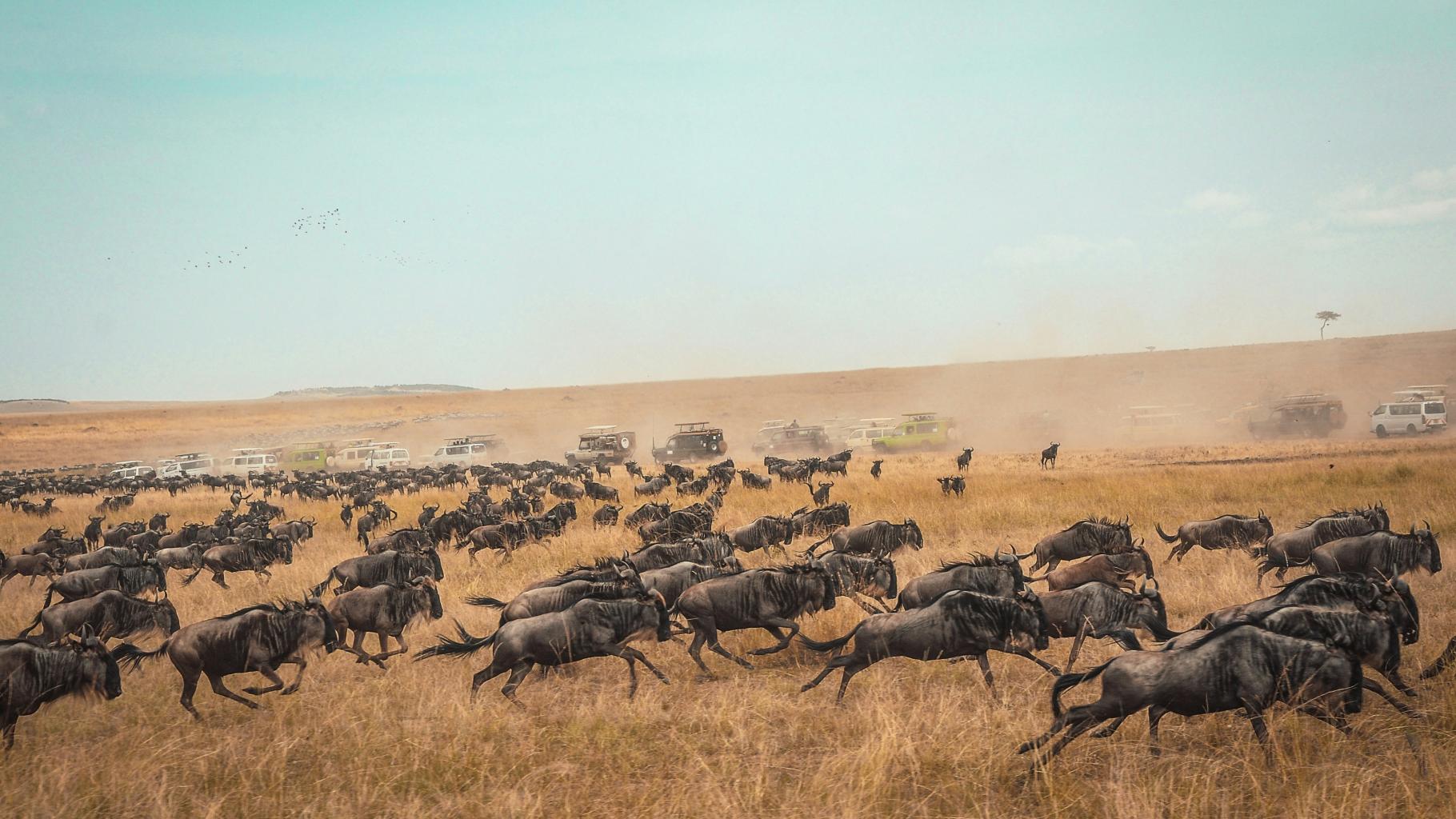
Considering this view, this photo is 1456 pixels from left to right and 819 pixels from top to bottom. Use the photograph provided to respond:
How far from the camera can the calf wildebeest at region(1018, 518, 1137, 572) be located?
34.4ft

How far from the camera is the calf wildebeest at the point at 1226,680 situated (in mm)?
4625

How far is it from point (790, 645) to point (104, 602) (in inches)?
271

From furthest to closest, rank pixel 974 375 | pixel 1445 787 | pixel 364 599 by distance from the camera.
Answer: pixel 974 375 < pixel 364 599 < pixel 1445 787

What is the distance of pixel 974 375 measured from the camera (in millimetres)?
101812

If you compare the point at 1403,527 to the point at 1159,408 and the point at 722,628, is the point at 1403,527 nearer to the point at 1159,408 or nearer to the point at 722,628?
the point at 722,628

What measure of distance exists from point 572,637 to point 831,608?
8.21 ft

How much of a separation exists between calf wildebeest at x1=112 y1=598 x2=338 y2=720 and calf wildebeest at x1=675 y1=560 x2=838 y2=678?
127 inches

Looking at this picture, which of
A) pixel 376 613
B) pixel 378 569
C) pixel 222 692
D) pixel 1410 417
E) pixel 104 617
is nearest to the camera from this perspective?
pixel 222 692

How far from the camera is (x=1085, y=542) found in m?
10.6

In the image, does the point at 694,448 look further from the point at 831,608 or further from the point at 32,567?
the point at 831,608

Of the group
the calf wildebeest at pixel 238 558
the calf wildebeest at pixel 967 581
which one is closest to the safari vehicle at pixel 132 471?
the calf wildebeest at pixel 238 558

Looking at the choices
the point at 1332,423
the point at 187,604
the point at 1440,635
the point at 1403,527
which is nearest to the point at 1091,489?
the point at 1403,527

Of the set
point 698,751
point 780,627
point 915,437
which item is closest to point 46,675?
point 698,751

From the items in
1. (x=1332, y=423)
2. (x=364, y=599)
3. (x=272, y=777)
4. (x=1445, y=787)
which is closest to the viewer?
(x=1445, y=787)
